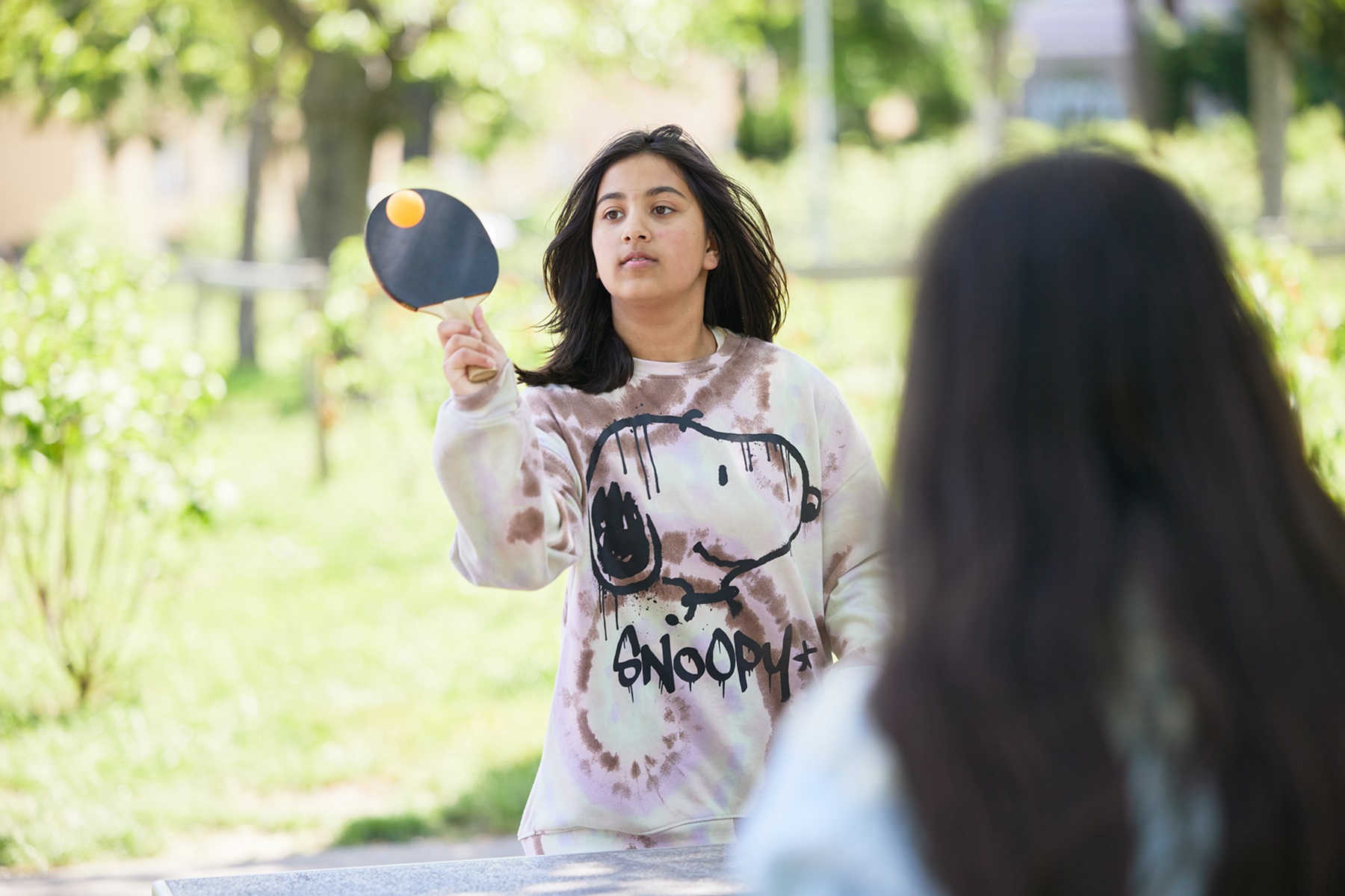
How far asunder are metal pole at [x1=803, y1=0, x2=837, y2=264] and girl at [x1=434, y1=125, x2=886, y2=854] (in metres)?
14.4

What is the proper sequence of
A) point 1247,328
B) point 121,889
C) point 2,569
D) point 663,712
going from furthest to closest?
point 2,569 → point 121,889 → point 663,712 → point 1247,328

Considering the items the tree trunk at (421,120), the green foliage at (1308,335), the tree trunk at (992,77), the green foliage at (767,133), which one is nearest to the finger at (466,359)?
the green foliage at (1308,335)

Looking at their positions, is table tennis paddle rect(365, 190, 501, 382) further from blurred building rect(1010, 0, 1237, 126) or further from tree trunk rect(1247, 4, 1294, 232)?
blurred building rect(1010, 0, 1237, 126)

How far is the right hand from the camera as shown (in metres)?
1.62

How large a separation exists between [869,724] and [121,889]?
3.19 metres

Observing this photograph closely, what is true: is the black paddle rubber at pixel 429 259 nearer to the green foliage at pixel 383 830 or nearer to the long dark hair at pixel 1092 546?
the long dark hair at pixel 1092 546

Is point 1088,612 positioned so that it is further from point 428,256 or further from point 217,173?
point 217,173

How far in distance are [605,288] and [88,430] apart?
2.89 metres

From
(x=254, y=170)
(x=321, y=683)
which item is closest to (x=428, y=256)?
(x=321, y=683)

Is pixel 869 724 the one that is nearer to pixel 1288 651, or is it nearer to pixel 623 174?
pixel 1288 651

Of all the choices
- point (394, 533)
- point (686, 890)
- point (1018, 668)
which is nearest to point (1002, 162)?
point (1018, 668)

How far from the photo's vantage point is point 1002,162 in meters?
1.13

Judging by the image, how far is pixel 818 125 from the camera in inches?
730

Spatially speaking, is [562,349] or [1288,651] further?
[562,349]
